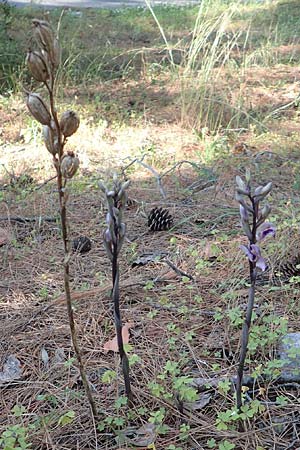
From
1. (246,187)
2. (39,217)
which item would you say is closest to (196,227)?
(39,217)

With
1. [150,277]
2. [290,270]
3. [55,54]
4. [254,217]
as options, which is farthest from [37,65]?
[290,270]

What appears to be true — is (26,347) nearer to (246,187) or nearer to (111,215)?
(111,215)

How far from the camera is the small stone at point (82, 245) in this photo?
8.28 ft

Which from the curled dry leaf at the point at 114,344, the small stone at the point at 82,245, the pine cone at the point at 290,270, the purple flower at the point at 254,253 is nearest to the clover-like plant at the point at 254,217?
the purple flower at the point at 254,253

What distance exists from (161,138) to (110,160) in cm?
54

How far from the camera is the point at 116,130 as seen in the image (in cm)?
426

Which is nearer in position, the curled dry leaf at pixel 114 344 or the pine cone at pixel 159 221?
the curled dry leaf at pixel 114 344

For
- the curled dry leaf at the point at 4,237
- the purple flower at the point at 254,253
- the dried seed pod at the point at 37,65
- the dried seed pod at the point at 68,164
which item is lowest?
the curled dry leaf at the point at 4,237

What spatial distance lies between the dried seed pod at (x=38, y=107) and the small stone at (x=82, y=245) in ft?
4.59

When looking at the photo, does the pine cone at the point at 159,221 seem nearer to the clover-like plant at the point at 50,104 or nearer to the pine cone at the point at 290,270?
the pine cone at the point at 290,270

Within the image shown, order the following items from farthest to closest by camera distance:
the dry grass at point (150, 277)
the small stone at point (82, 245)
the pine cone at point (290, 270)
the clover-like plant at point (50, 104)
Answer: the small stone at point (82, 245), the pine cone at point (290, 270), the dry grass at point (150, 277), the clover-like plant at point (50, 104)

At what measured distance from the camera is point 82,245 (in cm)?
252

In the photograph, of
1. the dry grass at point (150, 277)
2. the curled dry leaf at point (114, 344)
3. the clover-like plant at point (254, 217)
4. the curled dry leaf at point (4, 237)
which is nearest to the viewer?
the clover-like plant at point (254, 217)

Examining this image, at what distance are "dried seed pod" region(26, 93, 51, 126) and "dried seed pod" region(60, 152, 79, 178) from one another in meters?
0.08
